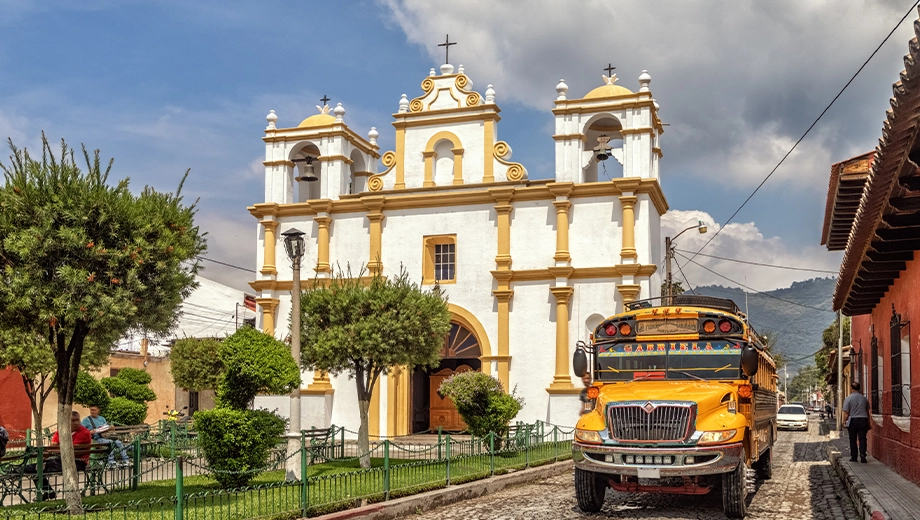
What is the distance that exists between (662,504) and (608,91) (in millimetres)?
16756

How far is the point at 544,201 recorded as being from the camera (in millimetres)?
26656

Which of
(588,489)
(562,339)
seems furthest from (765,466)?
(562,339)

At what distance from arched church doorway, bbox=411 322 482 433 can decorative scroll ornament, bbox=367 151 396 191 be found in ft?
16.7

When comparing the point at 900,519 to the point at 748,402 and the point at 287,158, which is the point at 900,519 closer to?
the point at 748,402

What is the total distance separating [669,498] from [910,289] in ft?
15.2

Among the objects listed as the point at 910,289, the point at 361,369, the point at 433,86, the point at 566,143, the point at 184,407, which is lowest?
the point at 184,407

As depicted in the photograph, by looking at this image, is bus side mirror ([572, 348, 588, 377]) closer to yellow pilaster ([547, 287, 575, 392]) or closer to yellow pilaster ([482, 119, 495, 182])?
yellow pilaster ([547, 287, 575, 392])

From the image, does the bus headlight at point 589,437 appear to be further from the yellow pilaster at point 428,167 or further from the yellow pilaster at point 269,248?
the yellow pilaster at point 269,248

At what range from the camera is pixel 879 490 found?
11.7 m

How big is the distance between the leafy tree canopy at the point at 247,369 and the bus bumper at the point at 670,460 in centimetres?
482

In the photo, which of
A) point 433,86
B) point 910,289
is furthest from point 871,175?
point 433,86

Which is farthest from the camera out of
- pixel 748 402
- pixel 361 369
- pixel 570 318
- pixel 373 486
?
pixel 570 318

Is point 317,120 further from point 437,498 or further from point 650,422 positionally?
point 650,422

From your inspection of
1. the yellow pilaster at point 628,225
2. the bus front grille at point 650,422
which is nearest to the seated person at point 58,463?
the bus front grille at point 650,422
